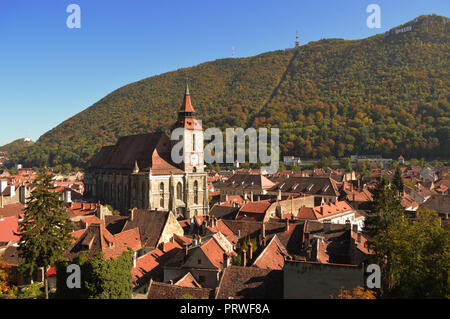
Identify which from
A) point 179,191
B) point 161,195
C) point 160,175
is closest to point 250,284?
point 161,195

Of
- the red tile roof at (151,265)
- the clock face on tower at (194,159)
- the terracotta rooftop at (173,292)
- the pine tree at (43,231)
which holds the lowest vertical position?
the red tile roof at (151,265)

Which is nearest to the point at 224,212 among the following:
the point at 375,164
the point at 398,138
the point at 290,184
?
the point at 290,184

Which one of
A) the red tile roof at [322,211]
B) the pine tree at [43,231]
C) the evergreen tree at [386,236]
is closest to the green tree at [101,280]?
the pine tree at [43,231]

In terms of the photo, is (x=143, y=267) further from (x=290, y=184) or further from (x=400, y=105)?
(x=400, y=105)

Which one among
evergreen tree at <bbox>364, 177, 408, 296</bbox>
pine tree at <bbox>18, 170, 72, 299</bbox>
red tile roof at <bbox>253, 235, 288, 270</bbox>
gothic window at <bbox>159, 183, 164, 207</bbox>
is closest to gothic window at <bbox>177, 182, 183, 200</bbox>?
gothic window at <bbox>159, 183, 164, 207</bbox>

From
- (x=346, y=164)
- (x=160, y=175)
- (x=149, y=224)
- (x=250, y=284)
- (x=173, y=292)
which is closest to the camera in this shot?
(x=173, y=292)

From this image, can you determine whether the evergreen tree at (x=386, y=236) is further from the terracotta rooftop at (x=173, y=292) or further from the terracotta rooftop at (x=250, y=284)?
the terracotta rooftop at (x=173, y=292)

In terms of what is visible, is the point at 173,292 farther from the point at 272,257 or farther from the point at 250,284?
the point at 272,257
